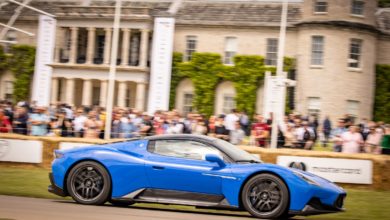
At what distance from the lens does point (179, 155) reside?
1123cm

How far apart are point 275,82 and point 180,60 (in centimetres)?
2097

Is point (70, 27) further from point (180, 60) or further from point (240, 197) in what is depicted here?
point (240, 197)

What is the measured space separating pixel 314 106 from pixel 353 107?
2484 mm

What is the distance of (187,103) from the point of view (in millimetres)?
45844

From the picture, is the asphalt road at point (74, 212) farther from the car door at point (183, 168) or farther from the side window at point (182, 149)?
the side window at point (182, 149)

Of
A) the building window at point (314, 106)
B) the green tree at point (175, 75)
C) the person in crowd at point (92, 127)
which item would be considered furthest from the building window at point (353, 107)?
the person in crowd at point (92, 127)

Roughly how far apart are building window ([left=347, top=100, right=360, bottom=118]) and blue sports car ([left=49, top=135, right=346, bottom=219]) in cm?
3130

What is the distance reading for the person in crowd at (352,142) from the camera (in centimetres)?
1883

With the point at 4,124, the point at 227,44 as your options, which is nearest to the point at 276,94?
the point at 4,124

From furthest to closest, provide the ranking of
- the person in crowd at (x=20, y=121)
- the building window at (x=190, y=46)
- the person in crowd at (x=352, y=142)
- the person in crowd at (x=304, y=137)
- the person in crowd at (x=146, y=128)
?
the building window at (x=190, y=46) → the person in crowd at (x=20, y=121) → the person in crowd at (x=146, y=128) → the person in crowd at (x=304, y=137) → the person in crowd at (x=352, y=142)

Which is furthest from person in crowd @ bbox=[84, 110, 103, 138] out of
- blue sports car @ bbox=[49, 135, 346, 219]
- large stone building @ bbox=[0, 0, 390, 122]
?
large stone building @ bbox=[0, 0, 390, 122]

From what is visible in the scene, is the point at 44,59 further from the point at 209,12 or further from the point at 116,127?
the point at 116,127

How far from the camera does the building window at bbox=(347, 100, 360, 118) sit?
41.7m

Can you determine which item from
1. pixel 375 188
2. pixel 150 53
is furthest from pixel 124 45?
pixel 375 188
